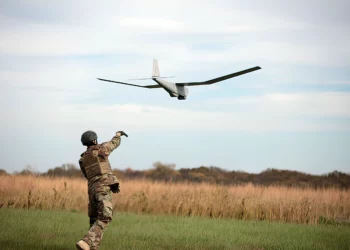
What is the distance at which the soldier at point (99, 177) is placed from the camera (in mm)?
10055

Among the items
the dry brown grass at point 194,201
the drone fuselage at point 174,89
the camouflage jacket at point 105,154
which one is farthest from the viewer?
the dry brown grass at point 194,201

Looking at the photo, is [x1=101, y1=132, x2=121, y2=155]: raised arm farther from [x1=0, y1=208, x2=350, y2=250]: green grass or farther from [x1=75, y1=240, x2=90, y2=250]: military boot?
[x1=0, y1=208, x2=350, y2=250]: green grass

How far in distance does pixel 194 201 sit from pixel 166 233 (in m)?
5.67

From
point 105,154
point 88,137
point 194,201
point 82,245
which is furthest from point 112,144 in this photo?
point 194,201

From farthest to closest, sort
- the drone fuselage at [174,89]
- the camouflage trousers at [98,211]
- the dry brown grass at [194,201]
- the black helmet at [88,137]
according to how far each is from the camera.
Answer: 1. the dry brown grass at [194,201]
2. the drone fuselage at [174,89]
3. the black helmet at [88,137]
4. the camouflage trousers at [98,211]

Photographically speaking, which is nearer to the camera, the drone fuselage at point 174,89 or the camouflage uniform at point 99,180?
the camouflage uniform at point 99,180

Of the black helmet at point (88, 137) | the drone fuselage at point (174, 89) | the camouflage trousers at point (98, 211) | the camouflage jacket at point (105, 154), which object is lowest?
the camouflage trousers at point (98, 211)

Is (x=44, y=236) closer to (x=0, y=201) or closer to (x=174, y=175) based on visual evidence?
(x=0, y=201)

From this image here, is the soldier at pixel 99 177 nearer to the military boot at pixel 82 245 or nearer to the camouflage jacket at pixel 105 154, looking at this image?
the camouflage jacket at pixel 105 154

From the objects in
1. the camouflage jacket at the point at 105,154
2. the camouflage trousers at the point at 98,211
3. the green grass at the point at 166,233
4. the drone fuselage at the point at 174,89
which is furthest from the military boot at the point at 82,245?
the drone fuselage at the point at 174,89

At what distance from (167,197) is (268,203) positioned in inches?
153

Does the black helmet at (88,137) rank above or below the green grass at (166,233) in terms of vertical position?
above

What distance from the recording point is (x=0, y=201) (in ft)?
68.8

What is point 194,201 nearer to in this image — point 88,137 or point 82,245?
point 88,137
